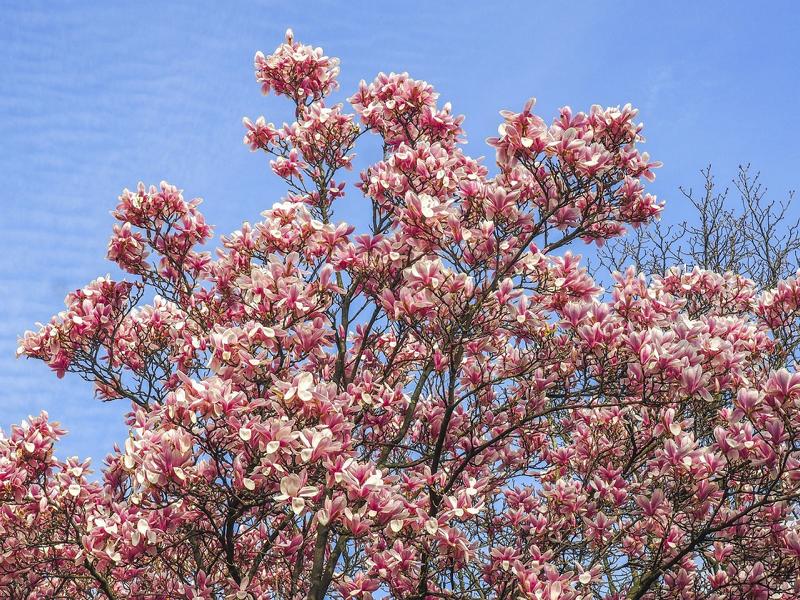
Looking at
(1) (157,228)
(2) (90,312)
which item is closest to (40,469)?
(2) (90,312)

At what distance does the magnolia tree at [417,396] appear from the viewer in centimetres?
595

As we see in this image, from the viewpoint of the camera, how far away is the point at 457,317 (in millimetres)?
6566

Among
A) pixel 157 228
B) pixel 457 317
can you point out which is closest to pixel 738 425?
pixel 457 317

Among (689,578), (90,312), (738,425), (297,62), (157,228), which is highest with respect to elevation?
(297,62)

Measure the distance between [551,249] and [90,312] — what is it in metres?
4.24

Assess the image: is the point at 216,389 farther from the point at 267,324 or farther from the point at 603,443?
the point at 603,443

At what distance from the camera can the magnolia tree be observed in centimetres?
595

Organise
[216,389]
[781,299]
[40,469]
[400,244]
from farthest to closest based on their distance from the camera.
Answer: [781,299]
[40,469]
[400,244]
[216,389]

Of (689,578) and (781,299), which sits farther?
(781,299)

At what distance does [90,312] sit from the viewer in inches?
307

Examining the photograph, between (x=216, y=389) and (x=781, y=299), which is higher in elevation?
(x=781, y=299)

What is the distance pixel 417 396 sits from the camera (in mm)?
7668

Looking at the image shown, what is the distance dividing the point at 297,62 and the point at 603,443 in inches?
207

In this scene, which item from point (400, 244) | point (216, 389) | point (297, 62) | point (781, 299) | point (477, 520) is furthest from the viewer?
point (297, 62)
